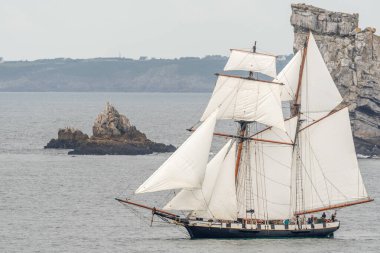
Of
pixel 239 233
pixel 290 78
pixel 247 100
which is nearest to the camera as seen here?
pixel 239 233

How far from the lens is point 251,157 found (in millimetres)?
73562

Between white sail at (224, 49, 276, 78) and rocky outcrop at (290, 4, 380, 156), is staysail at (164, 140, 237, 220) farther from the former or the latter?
rocky outcrop at (290, 4, 380, 156)

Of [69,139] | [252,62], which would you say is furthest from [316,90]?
[69,139]

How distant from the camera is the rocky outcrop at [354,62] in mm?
128250

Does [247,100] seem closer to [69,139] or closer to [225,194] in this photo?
[225,194]

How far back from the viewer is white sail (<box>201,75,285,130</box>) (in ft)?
237

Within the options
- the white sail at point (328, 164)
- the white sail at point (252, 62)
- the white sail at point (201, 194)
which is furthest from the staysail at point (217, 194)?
the white sail at point (328, 164)

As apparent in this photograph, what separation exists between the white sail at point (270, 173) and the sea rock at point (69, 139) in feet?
217

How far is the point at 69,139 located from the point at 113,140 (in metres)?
7.53

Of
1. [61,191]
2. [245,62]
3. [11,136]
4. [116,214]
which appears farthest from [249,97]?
[11,136]

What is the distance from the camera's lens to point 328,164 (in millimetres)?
74250

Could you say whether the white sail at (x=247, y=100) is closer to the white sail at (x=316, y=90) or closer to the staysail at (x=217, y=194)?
the staysail at (x=217, y=194)

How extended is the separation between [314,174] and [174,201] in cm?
1021

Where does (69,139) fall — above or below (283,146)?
below
